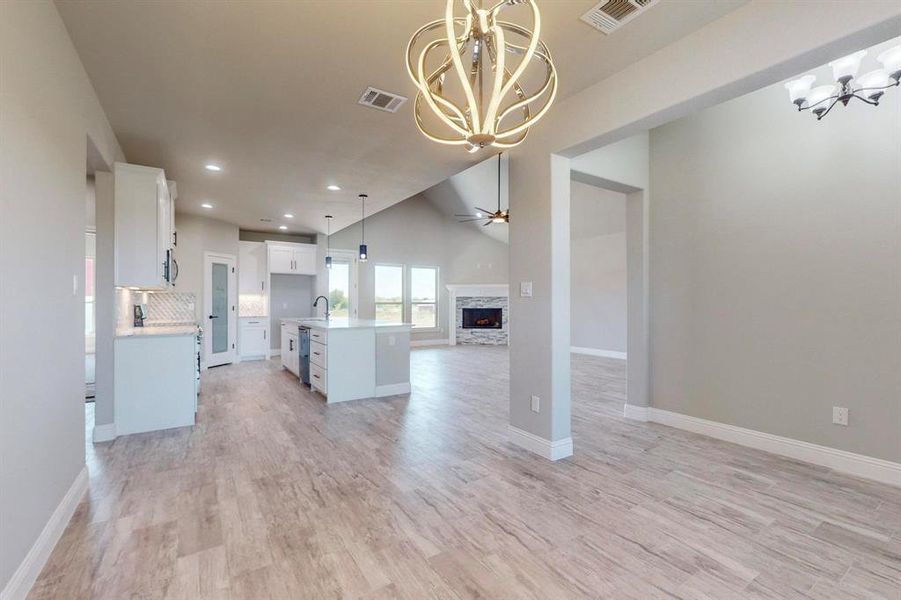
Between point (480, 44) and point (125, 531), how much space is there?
9.35ft

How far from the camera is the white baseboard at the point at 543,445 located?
3.08m

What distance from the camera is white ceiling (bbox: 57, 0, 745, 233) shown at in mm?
2084

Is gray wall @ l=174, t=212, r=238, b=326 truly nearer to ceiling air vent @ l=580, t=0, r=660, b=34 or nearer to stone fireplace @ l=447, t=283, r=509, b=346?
stone fireplace @ l=447, t=283, r=509, b=346

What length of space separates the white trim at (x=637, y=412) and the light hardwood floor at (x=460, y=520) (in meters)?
0.36

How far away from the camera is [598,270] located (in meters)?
8.79

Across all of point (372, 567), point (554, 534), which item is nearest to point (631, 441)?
point (554, 534)

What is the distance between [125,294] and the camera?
186 inches

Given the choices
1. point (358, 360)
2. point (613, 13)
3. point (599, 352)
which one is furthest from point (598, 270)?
point (613, 13)

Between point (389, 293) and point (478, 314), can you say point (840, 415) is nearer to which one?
point (478, 314)

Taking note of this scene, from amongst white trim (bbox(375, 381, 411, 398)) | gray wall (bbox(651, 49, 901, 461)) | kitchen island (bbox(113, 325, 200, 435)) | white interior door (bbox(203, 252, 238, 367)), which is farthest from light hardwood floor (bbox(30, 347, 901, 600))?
white interior door (bbox(203, 252, 238, 367))

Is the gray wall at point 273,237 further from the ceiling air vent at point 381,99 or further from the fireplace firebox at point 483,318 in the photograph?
the ceiling air vent at point 381,99

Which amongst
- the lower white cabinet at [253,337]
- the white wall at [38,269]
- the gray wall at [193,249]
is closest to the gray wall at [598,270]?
the lower white cabinet at [253,337]

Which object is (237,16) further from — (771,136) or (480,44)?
(771,136)

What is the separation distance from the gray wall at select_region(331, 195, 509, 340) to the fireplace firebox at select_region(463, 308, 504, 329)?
0.59 meters
